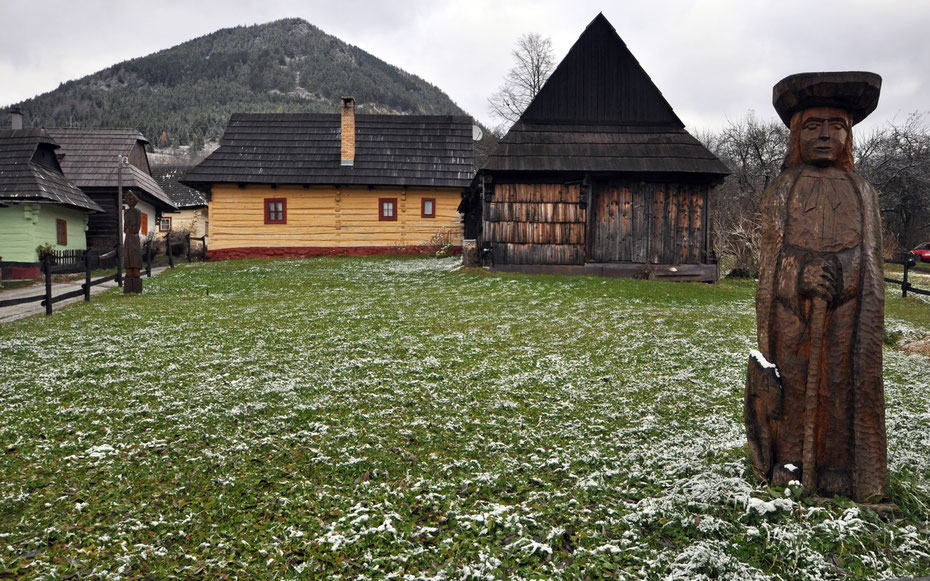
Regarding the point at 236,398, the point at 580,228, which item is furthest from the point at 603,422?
the point at 580,228

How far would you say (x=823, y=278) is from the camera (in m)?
3.30

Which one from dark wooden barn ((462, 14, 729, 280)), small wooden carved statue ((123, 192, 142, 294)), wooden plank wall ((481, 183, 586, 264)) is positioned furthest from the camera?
wooden plank wall ((481, 183, 586, 264))

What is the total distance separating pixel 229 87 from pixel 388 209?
110187mm

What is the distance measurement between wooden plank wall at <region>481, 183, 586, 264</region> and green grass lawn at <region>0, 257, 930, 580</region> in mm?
7570

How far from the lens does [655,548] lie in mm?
3160

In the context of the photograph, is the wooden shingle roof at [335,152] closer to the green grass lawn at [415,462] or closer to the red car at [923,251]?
the green grass lawn at [415,462]

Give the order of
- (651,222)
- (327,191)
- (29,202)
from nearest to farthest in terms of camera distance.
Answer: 1. (651,222)
2. (29,202)
3. (327,191)

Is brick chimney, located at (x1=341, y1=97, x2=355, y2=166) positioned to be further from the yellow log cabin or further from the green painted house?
the green painted house

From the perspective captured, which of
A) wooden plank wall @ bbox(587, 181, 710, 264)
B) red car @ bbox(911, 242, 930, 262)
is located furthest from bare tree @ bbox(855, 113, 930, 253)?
wooden plank wall @ bbox(587, 181, 710, 264)

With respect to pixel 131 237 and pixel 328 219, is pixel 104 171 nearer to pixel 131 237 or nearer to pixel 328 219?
pixel 328 219

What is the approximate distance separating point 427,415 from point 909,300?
15397 mm

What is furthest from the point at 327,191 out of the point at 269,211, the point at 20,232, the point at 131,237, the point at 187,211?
the point at 187,211

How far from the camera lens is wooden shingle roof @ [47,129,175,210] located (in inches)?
969

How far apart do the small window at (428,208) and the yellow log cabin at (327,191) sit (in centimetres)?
5
